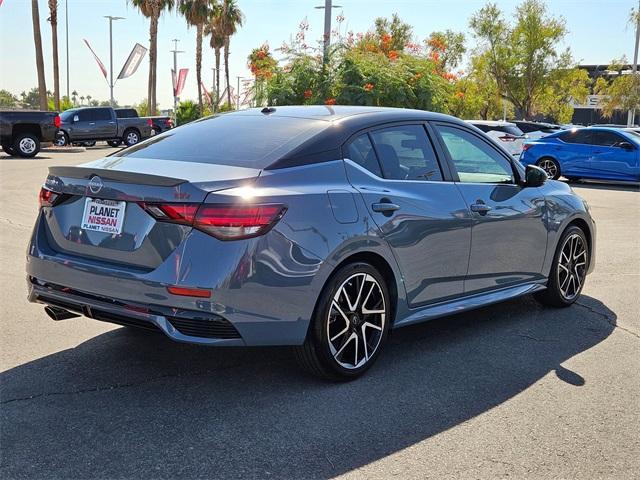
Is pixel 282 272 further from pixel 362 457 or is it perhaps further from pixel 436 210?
pixel 436 210

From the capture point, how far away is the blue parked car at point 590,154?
19.3 metres

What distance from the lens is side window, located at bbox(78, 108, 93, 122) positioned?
1296 inches

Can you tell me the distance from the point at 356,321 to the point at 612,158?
1683cm

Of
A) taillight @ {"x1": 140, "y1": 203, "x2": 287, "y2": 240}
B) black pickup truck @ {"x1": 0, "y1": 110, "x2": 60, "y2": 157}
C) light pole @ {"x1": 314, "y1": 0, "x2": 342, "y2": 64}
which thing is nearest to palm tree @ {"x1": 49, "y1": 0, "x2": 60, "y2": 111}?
black pickup truck @ {"x1": 0, "y1": 110, "x2": 60, "y2": 157}

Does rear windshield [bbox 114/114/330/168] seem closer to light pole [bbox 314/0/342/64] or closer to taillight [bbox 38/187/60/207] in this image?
taillight [bbox 38/187/60/207]

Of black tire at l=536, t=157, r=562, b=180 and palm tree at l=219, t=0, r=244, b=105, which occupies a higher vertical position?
palm tree at l=219, t=0, r=244, b=105

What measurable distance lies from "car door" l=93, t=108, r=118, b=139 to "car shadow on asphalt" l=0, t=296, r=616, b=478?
29.6m

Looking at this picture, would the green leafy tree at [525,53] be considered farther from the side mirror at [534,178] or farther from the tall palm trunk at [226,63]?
the side mirror at [534,178]

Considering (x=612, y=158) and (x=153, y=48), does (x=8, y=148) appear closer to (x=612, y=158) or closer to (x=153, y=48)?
(x=612, y=158)

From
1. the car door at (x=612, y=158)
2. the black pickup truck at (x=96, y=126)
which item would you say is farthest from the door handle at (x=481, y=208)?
the black pickup truck at (x=96, y=126)

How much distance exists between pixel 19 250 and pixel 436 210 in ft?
16.6

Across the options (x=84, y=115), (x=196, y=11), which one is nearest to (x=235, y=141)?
(x=84, y=115)

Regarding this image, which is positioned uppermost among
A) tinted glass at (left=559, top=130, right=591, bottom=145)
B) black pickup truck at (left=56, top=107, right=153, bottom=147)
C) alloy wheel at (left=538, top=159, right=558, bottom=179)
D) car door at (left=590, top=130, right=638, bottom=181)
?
tinted glass at (left=559, top=130, right=591, bottom=145)

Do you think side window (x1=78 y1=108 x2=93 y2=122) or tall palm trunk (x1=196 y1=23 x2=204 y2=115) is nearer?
side window (x1=78 y1=108 x2=93 y2=122)
